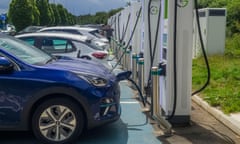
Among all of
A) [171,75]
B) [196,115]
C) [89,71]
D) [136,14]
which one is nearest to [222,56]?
[136,14]

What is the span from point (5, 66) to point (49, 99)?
73cm

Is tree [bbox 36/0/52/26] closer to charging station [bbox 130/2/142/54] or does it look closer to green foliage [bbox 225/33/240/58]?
→ green foliage [bbox 225/33/240/58]

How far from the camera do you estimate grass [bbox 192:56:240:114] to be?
7.39 m

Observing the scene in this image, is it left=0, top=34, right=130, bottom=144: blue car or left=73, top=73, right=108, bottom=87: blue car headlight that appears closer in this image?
left=0, top=34, right=130, bottom=144: blue car

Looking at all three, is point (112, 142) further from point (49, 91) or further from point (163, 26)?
point (163, 26)

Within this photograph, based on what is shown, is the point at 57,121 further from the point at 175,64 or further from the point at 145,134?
the point at 175,64

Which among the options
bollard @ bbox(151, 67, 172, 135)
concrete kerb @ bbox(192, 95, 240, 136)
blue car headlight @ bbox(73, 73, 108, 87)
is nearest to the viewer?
blue car headlight @ bbox(73, 73, 108, 87)

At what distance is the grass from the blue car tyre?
2.78 m

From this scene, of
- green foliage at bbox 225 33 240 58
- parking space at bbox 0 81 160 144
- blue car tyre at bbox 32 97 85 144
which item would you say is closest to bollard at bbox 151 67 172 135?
parking space at bbox 0 81 160 144

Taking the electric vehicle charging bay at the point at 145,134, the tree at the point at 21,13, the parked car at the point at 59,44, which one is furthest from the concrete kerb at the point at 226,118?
the tree at the point at 21,13

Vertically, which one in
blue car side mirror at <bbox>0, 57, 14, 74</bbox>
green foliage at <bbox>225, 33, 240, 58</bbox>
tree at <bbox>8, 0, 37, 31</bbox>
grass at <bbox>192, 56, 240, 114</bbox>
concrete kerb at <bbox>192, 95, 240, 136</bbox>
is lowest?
concrete kerb at <bbox>192, 95, 240, 136</bbox>

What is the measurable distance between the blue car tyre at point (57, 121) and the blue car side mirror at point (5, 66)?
0.64 m

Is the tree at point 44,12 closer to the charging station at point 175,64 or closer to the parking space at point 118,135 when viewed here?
the parking space at point 118,135

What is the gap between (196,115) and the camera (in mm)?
7055
